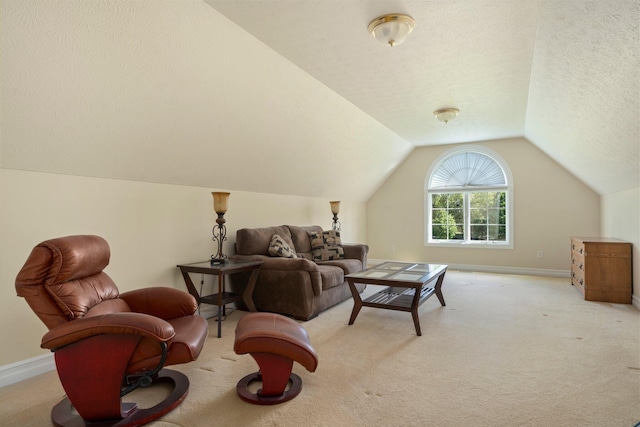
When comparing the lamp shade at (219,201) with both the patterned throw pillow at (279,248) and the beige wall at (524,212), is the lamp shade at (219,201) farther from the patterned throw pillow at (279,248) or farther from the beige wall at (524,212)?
the beige wall at (524,212)

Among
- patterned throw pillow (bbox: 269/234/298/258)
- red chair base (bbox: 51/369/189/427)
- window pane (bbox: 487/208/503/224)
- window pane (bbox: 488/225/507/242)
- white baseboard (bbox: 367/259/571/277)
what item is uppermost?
window pane (bbox: 487/208/503/224)

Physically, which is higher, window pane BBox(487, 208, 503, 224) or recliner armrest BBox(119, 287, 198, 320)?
window pane BBox(487, 208, 503, 224)

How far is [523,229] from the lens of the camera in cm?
661

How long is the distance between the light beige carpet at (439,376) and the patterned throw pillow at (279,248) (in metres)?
0.84

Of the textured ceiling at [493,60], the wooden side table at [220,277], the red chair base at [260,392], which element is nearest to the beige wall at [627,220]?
the textured ceiling at [493,60]

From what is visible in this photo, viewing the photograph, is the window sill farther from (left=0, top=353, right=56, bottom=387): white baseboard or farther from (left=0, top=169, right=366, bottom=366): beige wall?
(left=0, top=353, right=56, bottom=387): white baseboard

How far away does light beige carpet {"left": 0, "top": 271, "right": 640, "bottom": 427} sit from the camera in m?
2.02

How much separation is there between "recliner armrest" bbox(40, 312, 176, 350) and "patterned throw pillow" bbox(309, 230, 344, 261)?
332 cm

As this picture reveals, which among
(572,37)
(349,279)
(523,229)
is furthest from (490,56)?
(523,229)

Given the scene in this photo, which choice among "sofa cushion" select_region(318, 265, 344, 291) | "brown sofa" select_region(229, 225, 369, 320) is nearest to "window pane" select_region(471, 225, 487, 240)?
"brown sofa" select_region(229, 225, 369, 320)

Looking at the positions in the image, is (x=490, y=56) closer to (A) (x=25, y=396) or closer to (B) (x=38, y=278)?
(B) (x=38, y=278)

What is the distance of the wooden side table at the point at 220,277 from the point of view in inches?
134

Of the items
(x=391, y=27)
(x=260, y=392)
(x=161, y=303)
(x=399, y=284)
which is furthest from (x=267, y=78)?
(x=260, y=392)

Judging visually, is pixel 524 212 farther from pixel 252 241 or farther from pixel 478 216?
pixel 252 241
